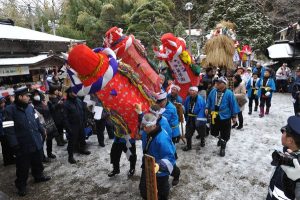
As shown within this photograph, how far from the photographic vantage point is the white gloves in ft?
6.02

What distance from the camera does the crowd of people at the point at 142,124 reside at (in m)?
3.08

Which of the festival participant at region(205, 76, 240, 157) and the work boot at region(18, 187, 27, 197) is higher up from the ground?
the festival participant at region(205, 76, 240, 157)

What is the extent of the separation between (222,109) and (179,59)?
1.61 metres

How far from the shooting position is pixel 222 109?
5.12m

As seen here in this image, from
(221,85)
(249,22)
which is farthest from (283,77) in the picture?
(221,85)

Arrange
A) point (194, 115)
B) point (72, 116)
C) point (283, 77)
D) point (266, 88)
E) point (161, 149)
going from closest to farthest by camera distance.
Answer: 1. point (161, 149)
2. point (72, 116)
3. point (194, 115)
4. point (266, 88)
5. point (283, 77)

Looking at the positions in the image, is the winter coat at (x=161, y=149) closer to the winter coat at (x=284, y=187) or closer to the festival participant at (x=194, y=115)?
the winter coat at (x=284, y=187)

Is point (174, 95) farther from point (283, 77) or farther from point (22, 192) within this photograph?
point (283, 77)

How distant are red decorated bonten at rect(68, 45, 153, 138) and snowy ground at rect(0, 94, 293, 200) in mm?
1120

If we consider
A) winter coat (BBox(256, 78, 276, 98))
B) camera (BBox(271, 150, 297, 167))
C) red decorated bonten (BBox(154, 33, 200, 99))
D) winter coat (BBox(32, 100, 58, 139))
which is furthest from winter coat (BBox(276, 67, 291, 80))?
→ camera (BBox(271, 150, 297, 167))

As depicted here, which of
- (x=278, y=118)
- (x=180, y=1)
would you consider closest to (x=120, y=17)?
(x=180, y=1)

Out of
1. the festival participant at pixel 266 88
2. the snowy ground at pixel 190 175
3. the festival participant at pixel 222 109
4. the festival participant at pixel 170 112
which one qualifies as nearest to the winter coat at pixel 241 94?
the snowy ground at pixel 190 175

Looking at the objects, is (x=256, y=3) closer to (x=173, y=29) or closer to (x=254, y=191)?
(x=173, y=29)

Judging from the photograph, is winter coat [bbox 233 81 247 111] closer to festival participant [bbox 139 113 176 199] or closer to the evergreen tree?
festival participant [bbox 139 113 176 199]
